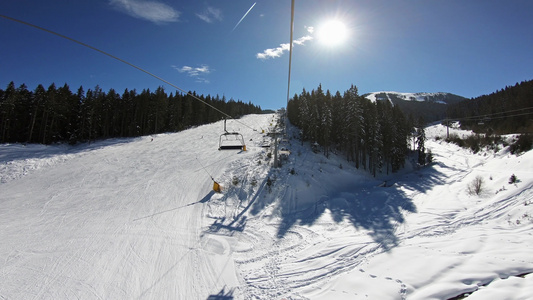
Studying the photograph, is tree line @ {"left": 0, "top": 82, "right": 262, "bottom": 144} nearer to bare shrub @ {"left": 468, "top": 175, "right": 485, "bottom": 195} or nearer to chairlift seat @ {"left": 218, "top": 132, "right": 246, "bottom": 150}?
chairlift seat @ {"left": 218, "top": 132, "right": 246, "bottom": 150}

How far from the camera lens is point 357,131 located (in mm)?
33031

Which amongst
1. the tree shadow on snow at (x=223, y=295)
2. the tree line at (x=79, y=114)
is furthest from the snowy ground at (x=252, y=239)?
the tree line at (x=79, y=114)

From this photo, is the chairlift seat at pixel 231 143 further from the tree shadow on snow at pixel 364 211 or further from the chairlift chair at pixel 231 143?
the tree shadow on snow at pixel 364 211

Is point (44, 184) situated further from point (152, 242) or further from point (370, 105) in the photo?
point (370, 105)

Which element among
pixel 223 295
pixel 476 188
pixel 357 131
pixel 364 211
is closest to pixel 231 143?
pixel 357 131

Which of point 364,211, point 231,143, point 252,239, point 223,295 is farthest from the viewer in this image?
point 231,143

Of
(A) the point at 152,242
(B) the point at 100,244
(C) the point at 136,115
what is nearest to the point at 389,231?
(A) the point at 152,242

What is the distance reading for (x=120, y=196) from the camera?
1507 centimetres

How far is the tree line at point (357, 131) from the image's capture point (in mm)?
33438

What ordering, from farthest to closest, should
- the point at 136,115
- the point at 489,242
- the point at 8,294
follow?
1. the point at 136,115
2. the point at 489,242
3. the point at 8,294

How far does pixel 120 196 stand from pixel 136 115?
41.1m

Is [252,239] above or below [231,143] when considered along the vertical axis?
below

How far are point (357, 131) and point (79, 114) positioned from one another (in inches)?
1946

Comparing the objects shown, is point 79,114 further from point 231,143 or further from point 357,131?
point 357,131
